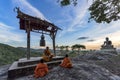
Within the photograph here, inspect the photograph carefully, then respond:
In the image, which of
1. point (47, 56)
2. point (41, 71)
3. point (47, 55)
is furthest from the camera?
point (47, 55)

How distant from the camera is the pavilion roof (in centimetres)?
→ 1702

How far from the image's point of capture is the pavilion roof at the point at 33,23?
17.0 metres

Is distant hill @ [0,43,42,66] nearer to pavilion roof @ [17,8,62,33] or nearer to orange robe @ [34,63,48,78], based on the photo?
pavilion roof @ [17,8,62,33]

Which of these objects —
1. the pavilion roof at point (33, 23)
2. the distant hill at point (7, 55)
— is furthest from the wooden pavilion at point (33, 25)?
the distant hill at point (7, 55)

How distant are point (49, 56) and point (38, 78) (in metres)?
4.63

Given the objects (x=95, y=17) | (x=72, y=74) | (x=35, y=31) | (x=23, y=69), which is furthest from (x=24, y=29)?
(x=72, y=74)

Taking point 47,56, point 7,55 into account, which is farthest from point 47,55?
point 7,55

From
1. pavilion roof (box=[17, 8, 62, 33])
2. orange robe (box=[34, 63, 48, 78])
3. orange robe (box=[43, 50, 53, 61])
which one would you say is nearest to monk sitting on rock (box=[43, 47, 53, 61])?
orange robe (box=[43, 50, 53, 61])

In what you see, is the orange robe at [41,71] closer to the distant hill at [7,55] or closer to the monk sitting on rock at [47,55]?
the monk sitting on rock at [47,55]

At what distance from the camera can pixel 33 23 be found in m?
18.0

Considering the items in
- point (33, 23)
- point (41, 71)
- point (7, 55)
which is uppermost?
point (33, 23)

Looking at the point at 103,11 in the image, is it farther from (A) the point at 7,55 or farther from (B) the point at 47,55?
(A) the point at 7,55

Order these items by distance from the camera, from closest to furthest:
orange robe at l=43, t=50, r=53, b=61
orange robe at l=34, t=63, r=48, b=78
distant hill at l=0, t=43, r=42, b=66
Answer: orange robe at l=34, t=63, r=48, b=78 < orange robe at l=43, t=50, r=53, b=61 < distant hill at l=0, t=43, r=42, b=66

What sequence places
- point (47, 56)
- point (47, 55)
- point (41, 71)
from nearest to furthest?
point (41, 71) → point (47, 56) → point (47, 55)
